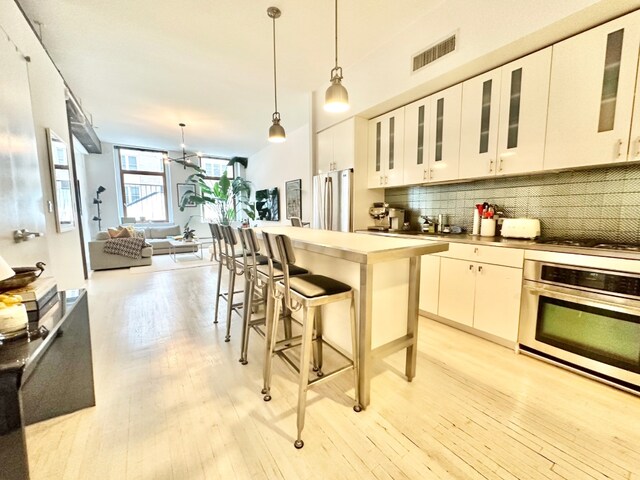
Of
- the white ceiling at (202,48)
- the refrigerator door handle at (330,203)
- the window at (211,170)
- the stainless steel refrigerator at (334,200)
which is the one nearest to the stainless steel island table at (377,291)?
the stainless steel refrigerator at (334,200)

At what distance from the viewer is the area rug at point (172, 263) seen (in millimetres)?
5516

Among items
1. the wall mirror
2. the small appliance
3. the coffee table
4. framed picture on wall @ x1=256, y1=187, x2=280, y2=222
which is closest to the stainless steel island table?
the small appliance

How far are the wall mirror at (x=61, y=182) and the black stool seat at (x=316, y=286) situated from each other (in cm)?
343

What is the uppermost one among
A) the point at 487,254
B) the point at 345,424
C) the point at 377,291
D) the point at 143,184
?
the point at 143,184

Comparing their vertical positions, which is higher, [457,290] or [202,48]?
[202,48]

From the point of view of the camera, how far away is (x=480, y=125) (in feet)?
8.52

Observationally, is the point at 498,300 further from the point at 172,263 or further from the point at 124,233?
the point at 124,233

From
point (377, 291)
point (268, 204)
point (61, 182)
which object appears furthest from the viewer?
point (268, 204)

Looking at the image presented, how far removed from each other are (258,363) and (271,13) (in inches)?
127

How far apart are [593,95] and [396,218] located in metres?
2.13

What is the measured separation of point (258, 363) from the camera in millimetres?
2146

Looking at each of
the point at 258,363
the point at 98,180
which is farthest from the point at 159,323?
the point at 98,180

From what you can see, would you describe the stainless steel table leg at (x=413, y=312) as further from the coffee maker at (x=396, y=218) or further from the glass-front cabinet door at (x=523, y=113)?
the coffee maker at (x=396, y=218)

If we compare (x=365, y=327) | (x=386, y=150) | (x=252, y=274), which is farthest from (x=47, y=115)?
(x=365, y=327)
